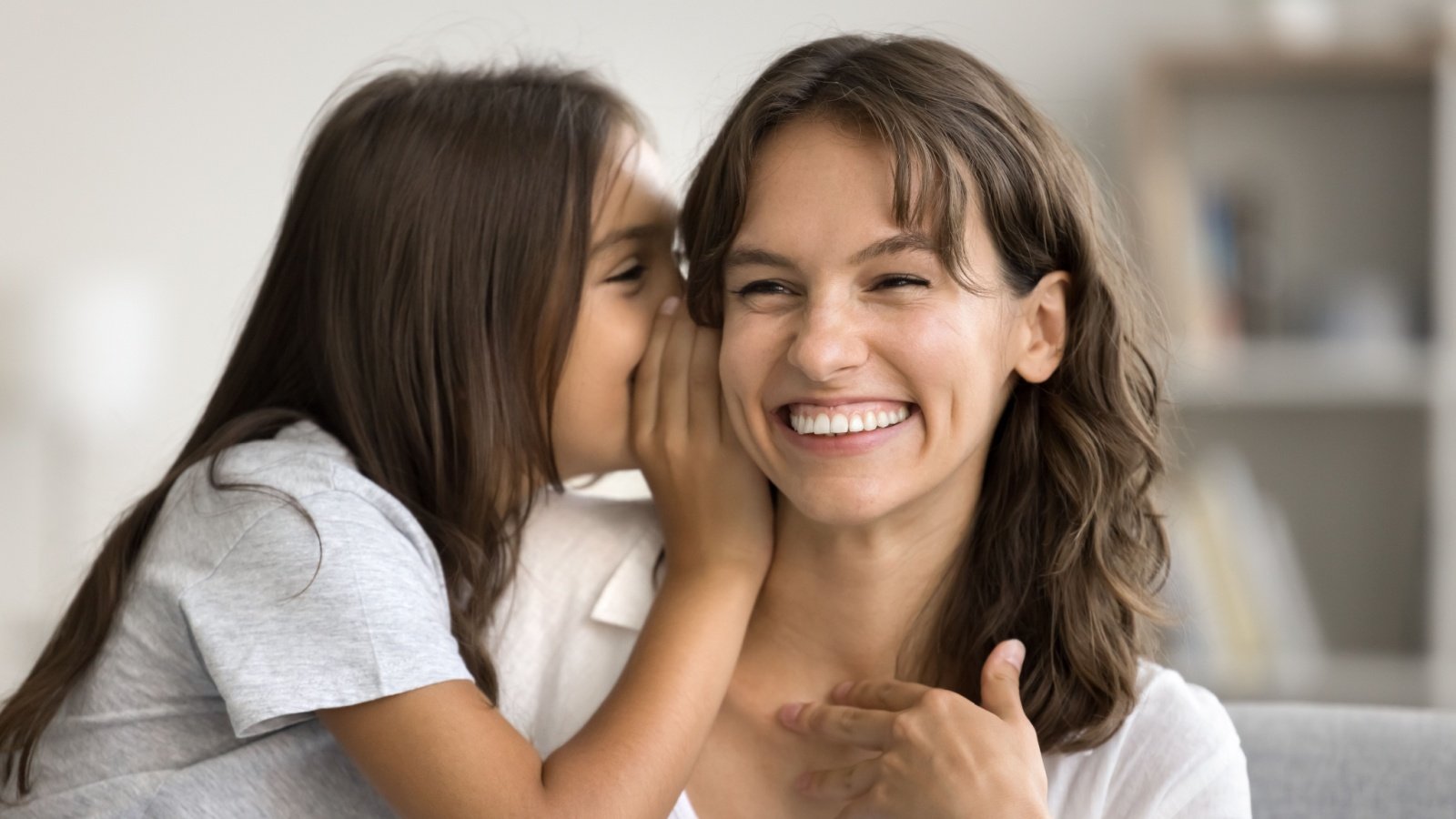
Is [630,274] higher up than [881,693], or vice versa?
[630,274]

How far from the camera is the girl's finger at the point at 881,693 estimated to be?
1429 millimetres

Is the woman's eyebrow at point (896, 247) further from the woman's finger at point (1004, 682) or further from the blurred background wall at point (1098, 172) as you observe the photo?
the blurred background wall at point (1098, 172)

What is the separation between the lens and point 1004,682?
141cm

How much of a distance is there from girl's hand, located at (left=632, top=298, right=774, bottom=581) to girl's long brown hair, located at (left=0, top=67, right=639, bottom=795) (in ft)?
0.38

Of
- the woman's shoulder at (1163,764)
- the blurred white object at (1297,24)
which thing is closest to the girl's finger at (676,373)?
the woman's shoulder at (1163,764)

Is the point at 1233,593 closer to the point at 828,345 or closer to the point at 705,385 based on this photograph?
the point at 705,385

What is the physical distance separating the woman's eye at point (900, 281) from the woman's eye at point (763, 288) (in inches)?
3.8

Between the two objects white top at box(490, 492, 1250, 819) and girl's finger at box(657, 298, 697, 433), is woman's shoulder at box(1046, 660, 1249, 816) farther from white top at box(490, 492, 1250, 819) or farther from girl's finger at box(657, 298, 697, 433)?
girl's finger at box(657, 298, 697, 433)

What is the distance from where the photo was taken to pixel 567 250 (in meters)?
1.58

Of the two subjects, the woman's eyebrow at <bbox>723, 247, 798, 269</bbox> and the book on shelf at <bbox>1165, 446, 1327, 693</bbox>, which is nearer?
the woman's eyebrow at <bbox>723, 247, 798, 269</bbox>

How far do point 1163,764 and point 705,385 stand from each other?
0.57 m

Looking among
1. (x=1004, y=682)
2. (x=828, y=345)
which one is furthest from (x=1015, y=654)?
(x=828, y=345)

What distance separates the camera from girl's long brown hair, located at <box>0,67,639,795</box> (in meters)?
1.56

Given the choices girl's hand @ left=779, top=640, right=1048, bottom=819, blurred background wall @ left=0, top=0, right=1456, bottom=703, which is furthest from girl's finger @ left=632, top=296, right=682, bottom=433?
blurred background wall @ left=0, top=0, right=1456, bottom=703
